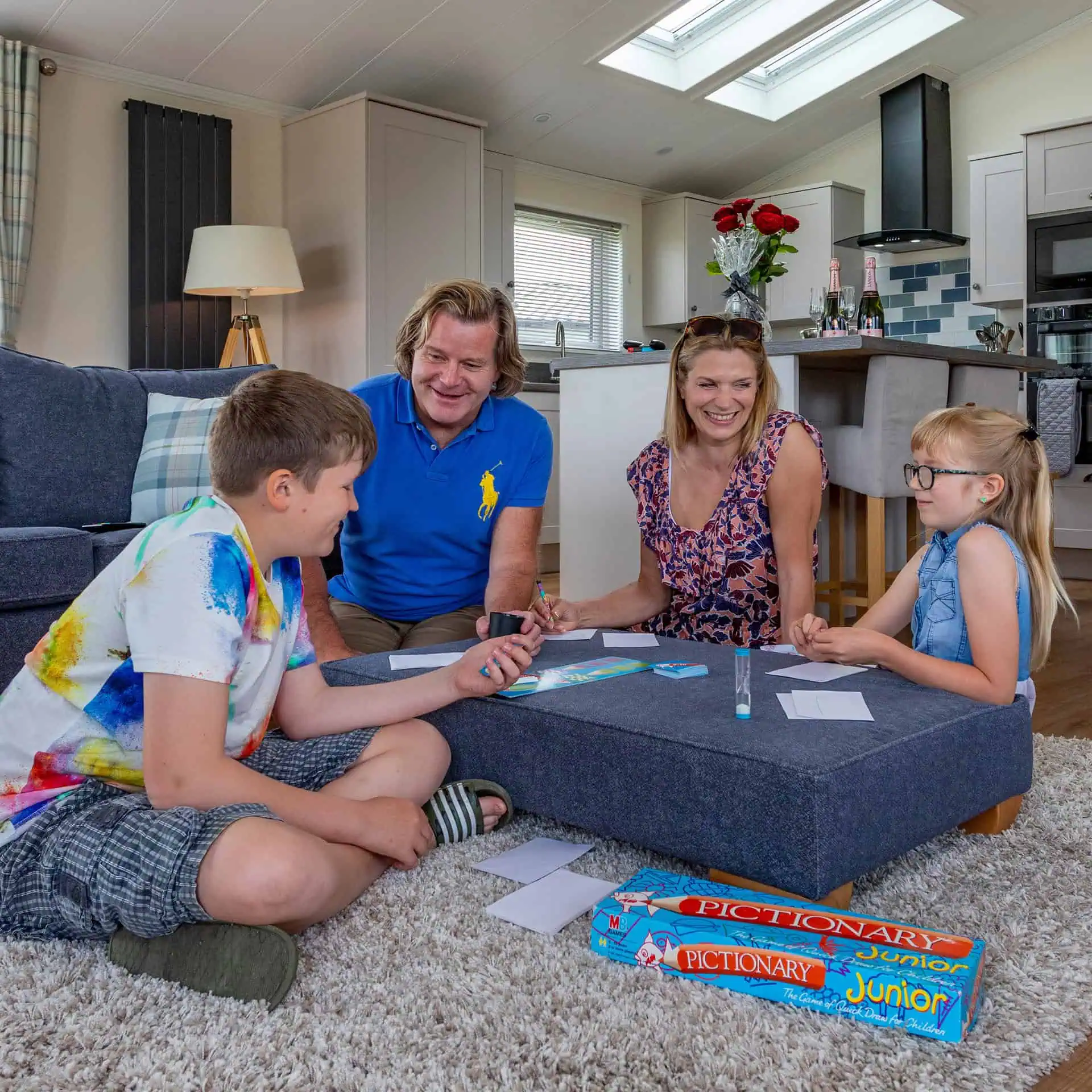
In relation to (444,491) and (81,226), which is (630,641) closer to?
(444,491)

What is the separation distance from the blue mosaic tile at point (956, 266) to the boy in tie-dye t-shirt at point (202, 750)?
6.15 meters

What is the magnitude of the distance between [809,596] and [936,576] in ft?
1.41

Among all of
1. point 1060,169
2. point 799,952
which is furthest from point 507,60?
point 799,952

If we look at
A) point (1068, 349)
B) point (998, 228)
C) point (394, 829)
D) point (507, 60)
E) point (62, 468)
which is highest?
point (507, 60)

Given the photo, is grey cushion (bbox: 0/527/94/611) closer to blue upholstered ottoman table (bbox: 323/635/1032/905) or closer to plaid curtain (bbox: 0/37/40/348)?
blue upholstered ottoman table (bbox: 323/635/1032/905)

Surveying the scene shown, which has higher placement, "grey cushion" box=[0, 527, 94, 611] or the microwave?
the microwave

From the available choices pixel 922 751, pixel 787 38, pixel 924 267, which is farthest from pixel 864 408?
A: pixel 924 267

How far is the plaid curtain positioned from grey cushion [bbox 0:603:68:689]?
2100 millimetres

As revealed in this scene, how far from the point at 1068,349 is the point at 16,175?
483 cm

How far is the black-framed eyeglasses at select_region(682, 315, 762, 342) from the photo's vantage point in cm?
245

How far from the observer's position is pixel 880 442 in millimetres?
3139

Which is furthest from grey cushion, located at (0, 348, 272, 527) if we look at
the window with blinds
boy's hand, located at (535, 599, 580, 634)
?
the window with blinds

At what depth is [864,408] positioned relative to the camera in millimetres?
3252

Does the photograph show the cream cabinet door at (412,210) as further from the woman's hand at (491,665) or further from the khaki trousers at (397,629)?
the woman's hand at (491,665)
